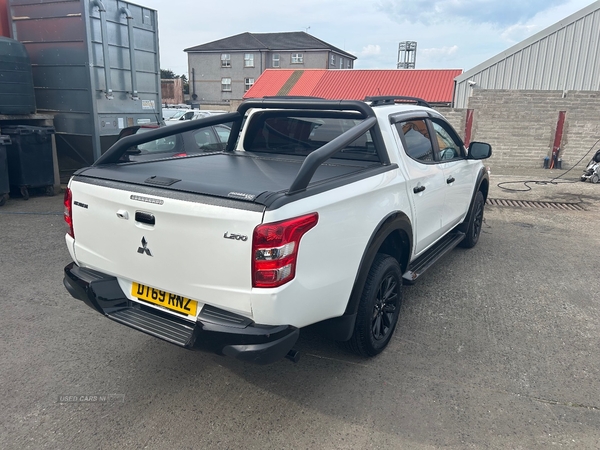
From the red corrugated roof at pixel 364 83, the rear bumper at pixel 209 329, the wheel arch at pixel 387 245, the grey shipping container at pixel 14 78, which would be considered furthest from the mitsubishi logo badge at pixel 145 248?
the red corrugated roof at pixel 364 83

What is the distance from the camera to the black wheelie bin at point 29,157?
27.0ft

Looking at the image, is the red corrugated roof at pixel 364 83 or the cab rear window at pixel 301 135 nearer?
the cab rear window at pixel 301 135

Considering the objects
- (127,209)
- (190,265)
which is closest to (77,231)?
(127,209)

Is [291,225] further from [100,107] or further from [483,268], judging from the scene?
[100,107]

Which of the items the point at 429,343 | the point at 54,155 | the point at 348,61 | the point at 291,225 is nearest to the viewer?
the point at 291,225

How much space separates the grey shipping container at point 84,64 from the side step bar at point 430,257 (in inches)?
264

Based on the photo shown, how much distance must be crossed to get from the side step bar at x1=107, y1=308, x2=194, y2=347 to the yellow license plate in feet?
0.28

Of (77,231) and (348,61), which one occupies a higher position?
(348,61)

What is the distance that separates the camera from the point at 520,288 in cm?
Result: 475

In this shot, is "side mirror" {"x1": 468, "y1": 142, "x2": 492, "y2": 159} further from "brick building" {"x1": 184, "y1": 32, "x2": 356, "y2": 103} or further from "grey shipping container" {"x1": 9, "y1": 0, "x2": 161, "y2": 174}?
"brick building" {"x1": 184, "y1": 32, "x2": 356, "y2": 103}

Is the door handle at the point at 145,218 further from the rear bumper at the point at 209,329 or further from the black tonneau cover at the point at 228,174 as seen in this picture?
the rear bumper at the point at 209,329

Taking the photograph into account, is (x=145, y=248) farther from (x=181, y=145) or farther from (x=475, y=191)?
(x=181, y=145)

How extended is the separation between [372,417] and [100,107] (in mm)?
8058

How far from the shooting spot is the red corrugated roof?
34.6 meters
